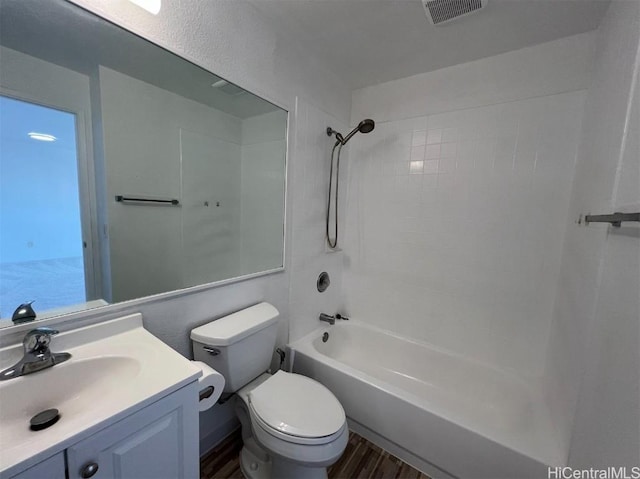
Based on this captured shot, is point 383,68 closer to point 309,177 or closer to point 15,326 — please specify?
point 309,177

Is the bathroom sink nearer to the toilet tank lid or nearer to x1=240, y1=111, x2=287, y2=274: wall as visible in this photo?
the toilet tank lid

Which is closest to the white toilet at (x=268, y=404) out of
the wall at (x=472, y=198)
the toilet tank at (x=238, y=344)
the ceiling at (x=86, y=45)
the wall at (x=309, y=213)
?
the toilet tank at (x=238, y=344)

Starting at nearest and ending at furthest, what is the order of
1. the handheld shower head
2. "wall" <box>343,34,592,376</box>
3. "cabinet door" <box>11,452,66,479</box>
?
"cabinet door" <box>11,452,66,479</box>
"wall" <box>343,34,592,376</box>
the handheld shower head

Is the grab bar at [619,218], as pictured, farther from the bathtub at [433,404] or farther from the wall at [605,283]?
the bathtub at [433,404]

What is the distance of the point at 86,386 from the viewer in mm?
800

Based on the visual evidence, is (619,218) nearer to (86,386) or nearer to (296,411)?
(296,411)

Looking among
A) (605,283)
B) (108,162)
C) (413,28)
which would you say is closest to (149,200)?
(108,162)

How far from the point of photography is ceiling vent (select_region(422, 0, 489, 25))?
1156 mm

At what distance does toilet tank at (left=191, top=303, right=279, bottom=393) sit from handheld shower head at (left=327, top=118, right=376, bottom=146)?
131 centimetres

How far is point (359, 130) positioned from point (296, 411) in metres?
1.67

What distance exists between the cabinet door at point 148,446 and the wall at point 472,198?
1.62 meters

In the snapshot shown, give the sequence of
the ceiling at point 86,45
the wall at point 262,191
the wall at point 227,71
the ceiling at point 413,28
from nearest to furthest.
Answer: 1. the ceiling at point 86,45
2. the wall at point 227,71
3. the ceiling at point 413,28
4. the wall at point 262,191

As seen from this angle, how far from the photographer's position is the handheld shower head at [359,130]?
1715mm

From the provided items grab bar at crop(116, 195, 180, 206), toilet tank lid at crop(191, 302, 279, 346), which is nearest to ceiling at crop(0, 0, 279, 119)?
grab bar at crop(116, 195, 180, 206)
